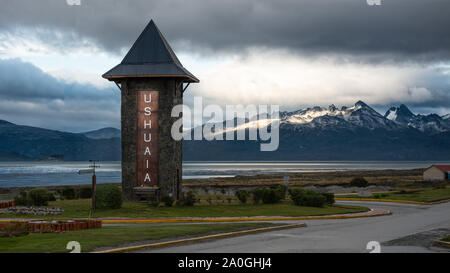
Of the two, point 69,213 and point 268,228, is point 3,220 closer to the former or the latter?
point 69,213

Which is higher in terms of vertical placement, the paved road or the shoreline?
the paved road

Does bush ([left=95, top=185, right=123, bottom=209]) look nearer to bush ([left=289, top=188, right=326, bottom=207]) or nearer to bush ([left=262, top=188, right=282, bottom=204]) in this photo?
bush ([left=262, top=188, right=282, bottom=204])

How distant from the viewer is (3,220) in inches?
1028

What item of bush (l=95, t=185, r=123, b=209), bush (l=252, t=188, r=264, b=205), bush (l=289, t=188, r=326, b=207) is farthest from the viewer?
bush (l=289, t=188, r=326, b=207)

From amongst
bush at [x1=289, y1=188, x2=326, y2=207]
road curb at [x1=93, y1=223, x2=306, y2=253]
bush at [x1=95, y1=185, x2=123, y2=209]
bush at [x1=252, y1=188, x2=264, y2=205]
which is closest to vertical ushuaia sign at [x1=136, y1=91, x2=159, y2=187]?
bush at [x1=95, y1=185, x2=123, y2=209]

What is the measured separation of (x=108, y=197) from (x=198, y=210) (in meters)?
5.78

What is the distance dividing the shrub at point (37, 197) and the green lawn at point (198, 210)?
1137 mm

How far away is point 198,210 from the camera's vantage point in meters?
32.9

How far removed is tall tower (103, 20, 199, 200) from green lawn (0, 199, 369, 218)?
7.88ft

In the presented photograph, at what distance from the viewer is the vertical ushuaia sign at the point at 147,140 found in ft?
122

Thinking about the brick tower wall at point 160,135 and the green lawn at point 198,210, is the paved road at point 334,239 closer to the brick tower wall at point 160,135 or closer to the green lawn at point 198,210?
the green lawn at point 198,210

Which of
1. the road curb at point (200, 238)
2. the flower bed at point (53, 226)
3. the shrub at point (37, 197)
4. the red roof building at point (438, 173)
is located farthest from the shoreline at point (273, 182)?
the flower bed at point (53, 226)

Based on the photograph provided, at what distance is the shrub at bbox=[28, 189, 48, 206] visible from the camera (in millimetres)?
34088
